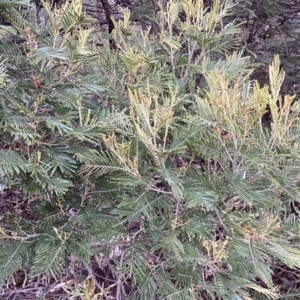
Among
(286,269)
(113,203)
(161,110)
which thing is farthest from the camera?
(286,269)

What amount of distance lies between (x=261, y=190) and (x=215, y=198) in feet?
0.64

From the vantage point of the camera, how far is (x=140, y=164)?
102 centimetres

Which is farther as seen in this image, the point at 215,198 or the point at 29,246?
the point at 29,246

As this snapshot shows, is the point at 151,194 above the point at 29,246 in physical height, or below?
above

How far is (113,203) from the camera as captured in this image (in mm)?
1169

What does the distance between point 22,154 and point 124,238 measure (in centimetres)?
37

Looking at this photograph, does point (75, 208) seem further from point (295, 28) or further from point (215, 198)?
point (295, 28)

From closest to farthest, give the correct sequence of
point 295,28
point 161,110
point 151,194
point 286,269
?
point 161,110 → point 151,194 → point 286,269 → point 295,28

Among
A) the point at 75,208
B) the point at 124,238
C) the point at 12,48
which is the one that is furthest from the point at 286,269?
the point at 12,48

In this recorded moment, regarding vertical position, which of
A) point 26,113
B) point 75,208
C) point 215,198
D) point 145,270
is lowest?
point 145,270

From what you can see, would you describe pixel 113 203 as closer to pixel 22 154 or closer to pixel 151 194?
pixel 151 194

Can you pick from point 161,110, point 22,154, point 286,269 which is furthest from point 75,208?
point 286,269

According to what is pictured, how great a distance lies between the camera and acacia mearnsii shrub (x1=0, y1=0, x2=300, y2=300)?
94 centimetres

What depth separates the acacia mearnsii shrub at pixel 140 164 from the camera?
0.94 meters
